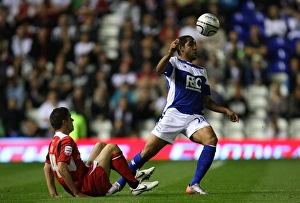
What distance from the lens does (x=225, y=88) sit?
21.0m

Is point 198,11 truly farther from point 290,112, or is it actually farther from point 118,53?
point 290,112

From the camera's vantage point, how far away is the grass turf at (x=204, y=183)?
9.57 meters

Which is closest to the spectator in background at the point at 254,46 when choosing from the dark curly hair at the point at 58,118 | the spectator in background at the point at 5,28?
the spectator in background at the point at 5,28

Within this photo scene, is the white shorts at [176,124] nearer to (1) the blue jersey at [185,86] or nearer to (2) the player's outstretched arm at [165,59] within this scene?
(1) the blue jersey at [185,86]

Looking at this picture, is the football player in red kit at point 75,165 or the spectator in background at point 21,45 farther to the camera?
the spectator in background at point 21,45

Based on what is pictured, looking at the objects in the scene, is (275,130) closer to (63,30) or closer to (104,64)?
(104,64)

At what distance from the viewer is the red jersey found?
9273mm

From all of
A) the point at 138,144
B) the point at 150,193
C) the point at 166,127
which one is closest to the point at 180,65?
the point at 166,127

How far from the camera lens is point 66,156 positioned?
9242mm

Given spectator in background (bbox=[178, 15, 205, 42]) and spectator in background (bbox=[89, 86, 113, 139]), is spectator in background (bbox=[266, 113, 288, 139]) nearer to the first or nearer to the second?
spectator in background (bbox=[178, 15, 205, 42])

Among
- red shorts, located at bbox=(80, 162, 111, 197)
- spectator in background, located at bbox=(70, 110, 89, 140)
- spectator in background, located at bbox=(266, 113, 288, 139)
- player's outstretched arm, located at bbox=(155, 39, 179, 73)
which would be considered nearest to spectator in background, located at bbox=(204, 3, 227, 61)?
spectator in background, located at bbox=(266, 113, 288, 139)

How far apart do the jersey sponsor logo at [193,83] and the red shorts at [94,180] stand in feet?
5.89

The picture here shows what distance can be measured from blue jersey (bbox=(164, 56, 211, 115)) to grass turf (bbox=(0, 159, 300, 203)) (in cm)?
119

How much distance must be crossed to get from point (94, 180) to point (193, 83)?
202cm
